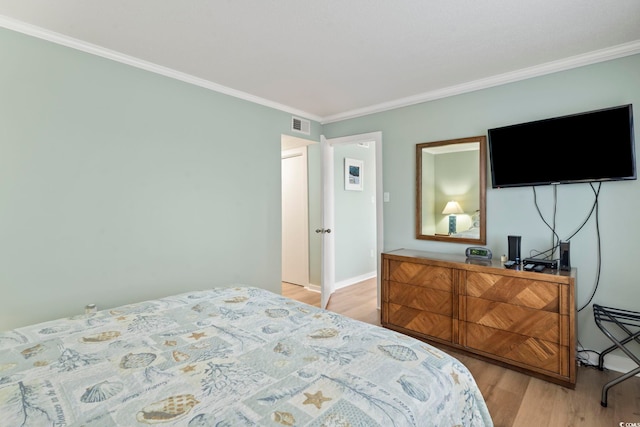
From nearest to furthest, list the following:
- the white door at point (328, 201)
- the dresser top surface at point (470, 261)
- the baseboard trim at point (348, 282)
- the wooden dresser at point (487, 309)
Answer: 1. the wooden dresser at point (487, 309)
2. the dresser top surface at point (470, 261)
3. the white door at point (328, 201)
4. the baseboard trim at point (348, 282)

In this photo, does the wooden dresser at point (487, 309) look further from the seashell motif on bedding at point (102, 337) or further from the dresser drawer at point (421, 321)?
the seashell motif on bedding at point (102, 337)

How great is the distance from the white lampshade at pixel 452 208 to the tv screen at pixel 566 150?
42 cm

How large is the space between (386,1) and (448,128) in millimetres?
1682

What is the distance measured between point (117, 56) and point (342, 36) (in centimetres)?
171

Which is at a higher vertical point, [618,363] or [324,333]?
[324,333]

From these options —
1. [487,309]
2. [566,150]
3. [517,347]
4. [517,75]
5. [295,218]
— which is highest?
[517,75]

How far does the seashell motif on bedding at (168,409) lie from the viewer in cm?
87

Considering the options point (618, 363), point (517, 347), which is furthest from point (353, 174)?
point (618, 363)

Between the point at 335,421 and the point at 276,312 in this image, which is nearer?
the point at 335,421

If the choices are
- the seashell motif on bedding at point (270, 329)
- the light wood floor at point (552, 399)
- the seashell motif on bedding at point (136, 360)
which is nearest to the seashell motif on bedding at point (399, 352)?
the seashell motif on bedding at point (270, 329)

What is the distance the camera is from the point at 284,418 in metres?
0.86

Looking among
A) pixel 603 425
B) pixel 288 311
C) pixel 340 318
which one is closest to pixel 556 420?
pixel 603 425

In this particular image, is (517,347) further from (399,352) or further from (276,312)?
(276,312)

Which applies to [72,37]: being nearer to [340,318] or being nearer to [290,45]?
[290,45]
